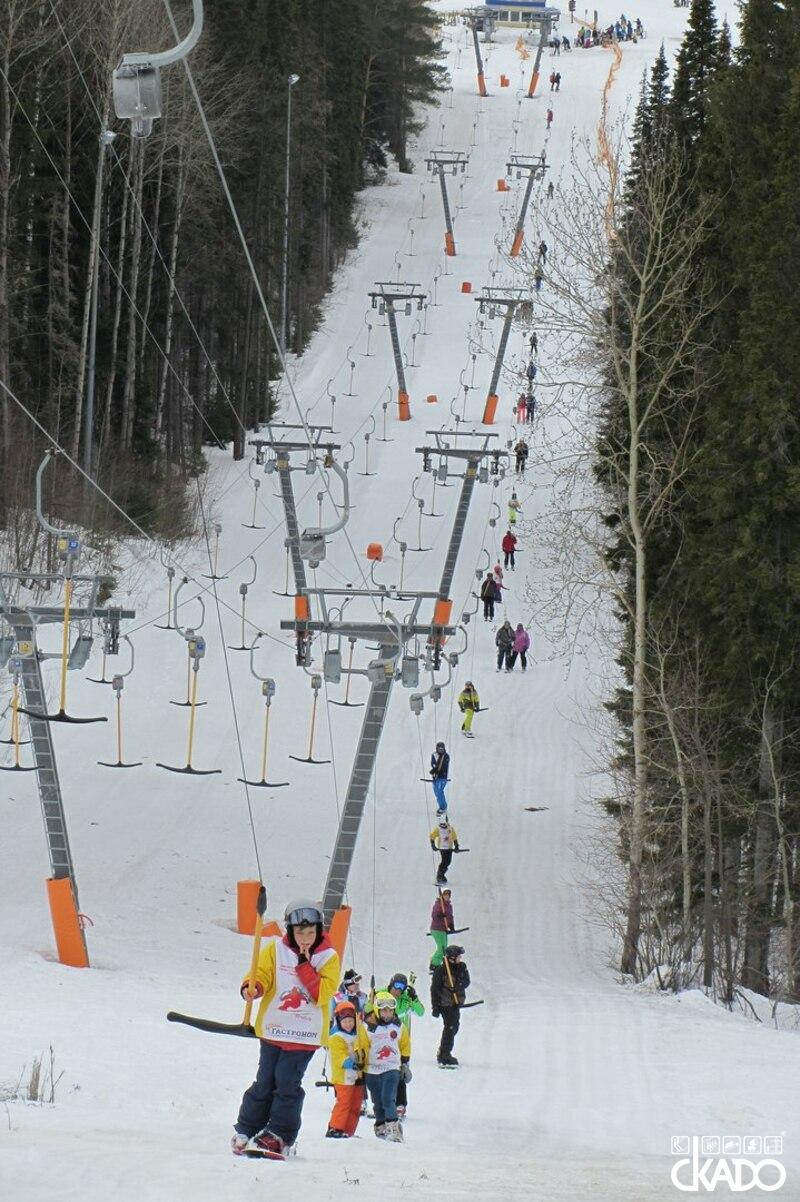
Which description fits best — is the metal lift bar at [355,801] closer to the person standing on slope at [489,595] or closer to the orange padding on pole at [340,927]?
the orange padding on pole at [340,927]

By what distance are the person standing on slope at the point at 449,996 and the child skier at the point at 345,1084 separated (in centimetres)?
338

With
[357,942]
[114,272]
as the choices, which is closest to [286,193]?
[114,272]

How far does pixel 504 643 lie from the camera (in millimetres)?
30984

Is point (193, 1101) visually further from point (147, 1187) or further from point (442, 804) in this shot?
point (442, 804)

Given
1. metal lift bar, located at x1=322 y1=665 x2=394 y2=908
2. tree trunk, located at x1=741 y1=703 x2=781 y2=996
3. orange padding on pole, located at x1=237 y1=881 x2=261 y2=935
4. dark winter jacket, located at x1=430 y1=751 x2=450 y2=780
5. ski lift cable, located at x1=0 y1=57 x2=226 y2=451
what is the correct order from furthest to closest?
ski lift cable, located at x1=0 y1=57 x2=226 y2=451
dark winter jacket, located at x1=430 y1=751 x2=450 y2=780
tree trunk, located at x1=741 y1=703 x2=781 y2=996
orange padding on pole, located at x1=237 y1=881 x2=261 y2=935
metal lift bar, located at x1=322 y1=665 x2=394 y2=908

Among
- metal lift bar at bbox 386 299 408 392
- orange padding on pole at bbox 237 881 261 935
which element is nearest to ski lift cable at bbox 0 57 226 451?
metal lift bar at bbox 386 299 408 392

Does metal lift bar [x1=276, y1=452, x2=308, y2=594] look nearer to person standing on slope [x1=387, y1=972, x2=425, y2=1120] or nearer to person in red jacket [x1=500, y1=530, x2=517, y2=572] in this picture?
person in red jacket [x1=500, y1=530, x2=517, y2=572]

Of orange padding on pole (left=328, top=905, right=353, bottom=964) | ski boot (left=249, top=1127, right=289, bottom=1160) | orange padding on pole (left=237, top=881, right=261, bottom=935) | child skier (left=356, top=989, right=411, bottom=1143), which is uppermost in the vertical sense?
ski boot (left=249, top=1127, right=289, bottom=1160)

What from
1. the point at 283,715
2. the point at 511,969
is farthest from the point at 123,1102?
the point at 283,715

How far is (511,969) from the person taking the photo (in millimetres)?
18672

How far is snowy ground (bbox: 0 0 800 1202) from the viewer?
333 inches

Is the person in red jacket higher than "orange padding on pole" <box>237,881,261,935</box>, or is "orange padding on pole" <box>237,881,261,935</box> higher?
"orange padding on pole" <box>237,881,261,935</box>

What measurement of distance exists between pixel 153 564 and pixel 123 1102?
23.7 metres

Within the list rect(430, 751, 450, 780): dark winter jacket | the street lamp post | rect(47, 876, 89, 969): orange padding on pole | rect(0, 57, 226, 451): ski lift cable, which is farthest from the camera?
the street lamp post
